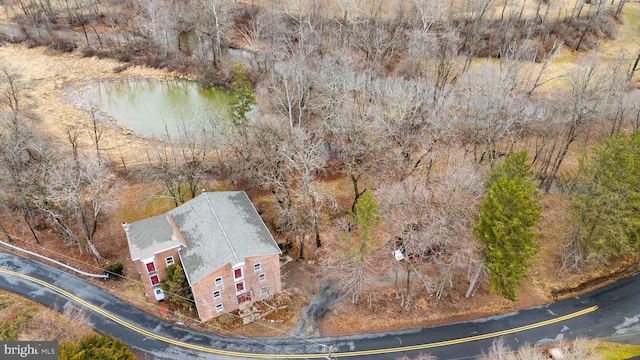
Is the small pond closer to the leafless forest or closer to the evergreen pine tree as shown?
the leafless forest

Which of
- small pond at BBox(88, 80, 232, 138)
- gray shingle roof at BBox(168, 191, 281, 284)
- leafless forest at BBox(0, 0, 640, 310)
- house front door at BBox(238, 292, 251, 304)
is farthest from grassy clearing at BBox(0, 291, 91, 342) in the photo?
small pond at BBox(88, 80, 232, 138)

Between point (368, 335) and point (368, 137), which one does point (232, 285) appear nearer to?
point (368, 335)

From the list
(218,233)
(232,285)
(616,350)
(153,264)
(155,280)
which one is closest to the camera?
(616,350)

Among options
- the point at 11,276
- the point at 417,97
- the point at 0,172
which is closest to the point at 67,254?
the point at 11,276

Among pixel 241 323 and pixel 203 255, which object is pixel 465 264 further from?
pixel 203 255

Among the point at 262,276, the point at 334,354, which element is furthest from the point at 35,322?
the point at 334,354
